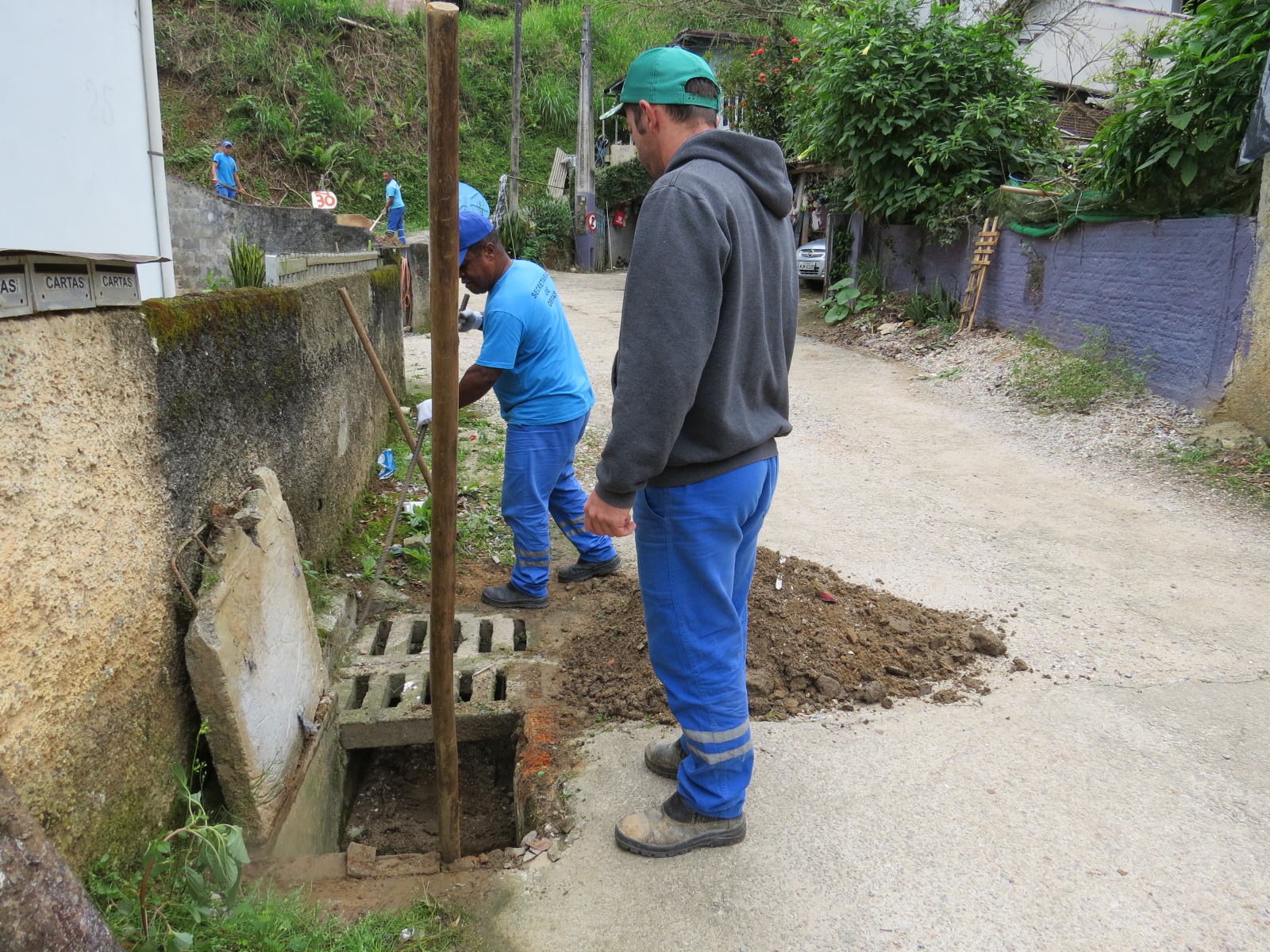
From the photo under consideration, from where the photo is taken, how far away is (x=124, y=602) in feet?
7.38

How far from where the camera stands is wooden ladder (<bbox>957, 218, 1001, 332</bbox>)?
33.6ft

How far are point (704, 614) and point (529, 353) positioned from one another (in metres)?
2.07

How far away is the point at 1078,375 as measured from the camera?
8.02 meters

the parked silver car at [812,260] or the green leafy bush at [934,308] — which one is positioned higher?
the parked silver car at [812,260]

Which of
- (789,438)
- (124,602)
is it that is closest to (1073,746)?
(124,602)

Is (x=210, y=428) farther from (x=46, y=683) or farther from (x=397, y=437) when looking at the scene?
(x=397, y=437)

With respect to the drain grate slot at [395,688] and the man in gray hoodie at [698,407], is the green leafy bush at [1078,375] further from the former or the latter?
the drain grate slot at [395,688]

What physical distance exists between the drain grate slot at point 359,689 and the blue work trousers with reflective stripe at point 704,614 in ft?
5.11

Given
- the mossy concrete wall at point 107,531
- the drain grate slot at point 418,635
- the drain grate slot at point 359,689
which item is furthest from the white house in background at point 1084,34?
the mossy concrete wall at point 107,531

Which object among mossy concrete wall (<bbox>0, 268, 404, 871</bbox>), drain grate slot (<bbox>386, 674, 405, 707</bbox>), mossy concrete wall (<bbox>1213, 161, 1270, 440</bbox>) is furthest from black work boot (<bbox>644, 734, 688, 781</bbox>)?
mossy concrete wall (<bbox>1213, 161, 1270, 440</bbox>)

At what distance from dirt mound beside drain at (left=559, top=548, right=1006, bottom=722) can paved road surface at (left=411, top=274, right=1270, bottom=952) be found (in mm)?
131

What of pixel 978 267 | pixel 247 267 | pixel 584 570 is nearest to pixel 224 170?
pixel 978 267

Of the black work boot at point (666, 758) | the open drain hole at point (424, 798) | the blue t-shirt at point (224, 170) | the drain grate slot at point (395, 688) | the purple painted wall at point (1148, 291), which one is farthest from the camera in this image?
the blue t-shirt at point (224, 170)

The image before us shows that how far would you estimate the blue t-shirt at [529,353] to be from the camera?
3971mm
